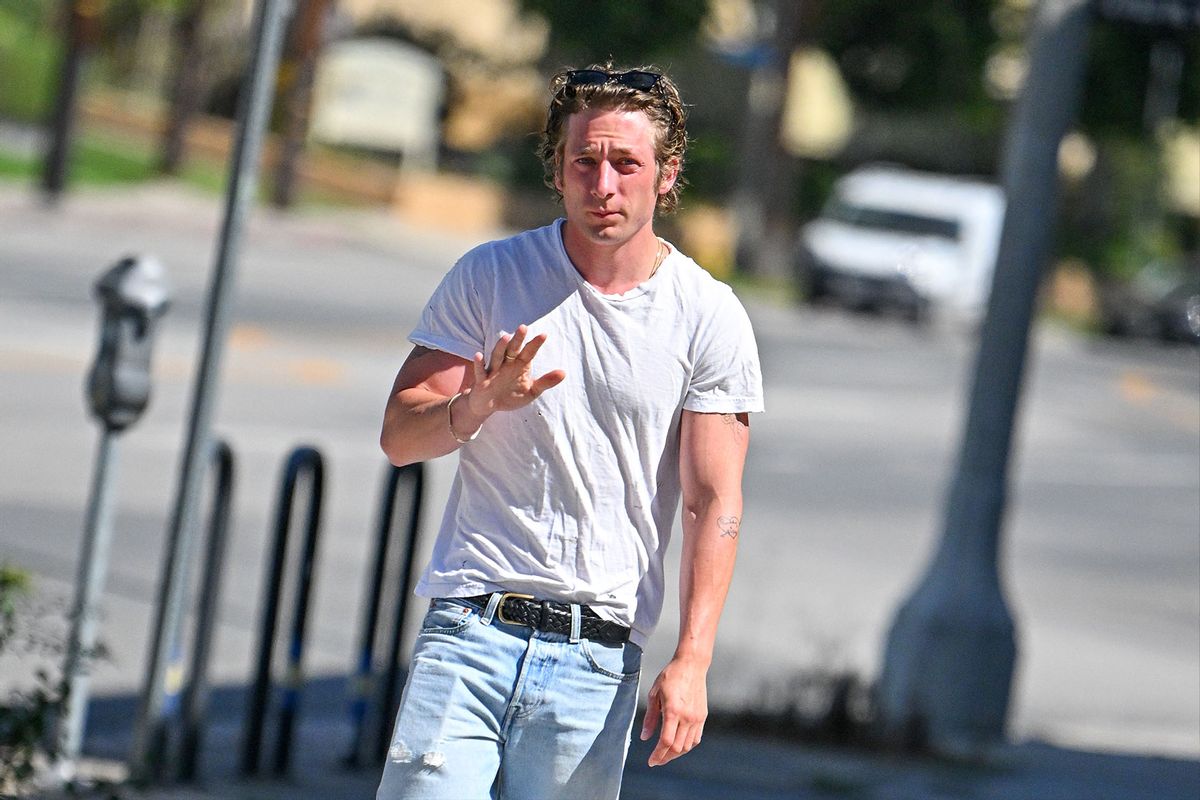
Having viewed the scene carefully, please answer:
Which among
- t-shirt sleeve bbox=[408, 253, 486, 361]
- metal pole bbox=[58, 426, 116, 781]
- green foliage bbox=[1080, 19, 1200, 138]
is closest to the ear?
t-shirt sleeve bbox=[408, 253, 486, 361]

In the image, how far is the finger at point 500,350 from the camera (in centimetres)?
325

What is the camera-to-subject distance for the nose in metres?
3.47

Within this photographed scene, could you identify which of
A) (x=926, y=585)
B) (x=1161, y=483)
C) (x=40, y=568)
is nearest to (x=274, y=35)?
A: (x=926, y=585)

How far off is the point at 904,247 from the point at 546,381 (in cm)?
2932

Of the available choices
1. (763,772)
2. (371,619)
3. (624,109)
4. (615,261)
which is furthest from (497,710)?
(763,772)

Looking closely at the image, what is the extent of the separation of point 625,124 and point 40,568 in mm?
6753

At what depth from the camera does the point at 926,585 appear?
8.38 meters

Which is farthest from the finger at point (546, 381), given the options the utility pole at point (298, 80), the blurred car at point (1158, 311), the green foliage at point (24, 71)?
the green foliage at point (24, 71)

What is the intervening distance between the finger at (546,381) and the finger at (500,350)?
7cm

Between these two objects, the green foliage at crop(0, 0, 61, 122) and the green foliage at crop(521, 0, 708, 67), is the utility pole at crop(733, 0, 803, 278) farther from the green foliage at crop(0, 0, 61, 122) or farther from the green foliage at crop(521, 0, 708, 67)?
the green foliage at crop(0, 0, 61, 122)

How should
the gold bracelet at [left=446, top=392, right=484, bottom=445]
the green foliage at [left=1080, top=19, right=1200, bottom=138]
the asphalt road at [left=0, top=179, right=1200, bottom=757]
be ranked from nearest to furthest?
the gold bracelet at [left=446, top=392, right=484, bottom=445] → the asphalt road at [left=0, top=179, right=1200, bottom=757] → the green foliage at [left=1080, top=19, right=1200, bottom=138]

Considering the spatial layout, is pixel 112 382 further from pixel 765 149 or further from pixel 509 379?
pixel 765 149

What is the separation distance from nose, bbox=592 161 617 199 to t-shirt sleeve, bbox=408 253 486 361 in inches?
10.0

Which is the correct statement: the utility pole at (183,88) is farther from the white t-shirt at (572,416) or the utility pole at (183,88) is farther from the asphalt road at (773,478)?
the white t-shirt at (572,416)
